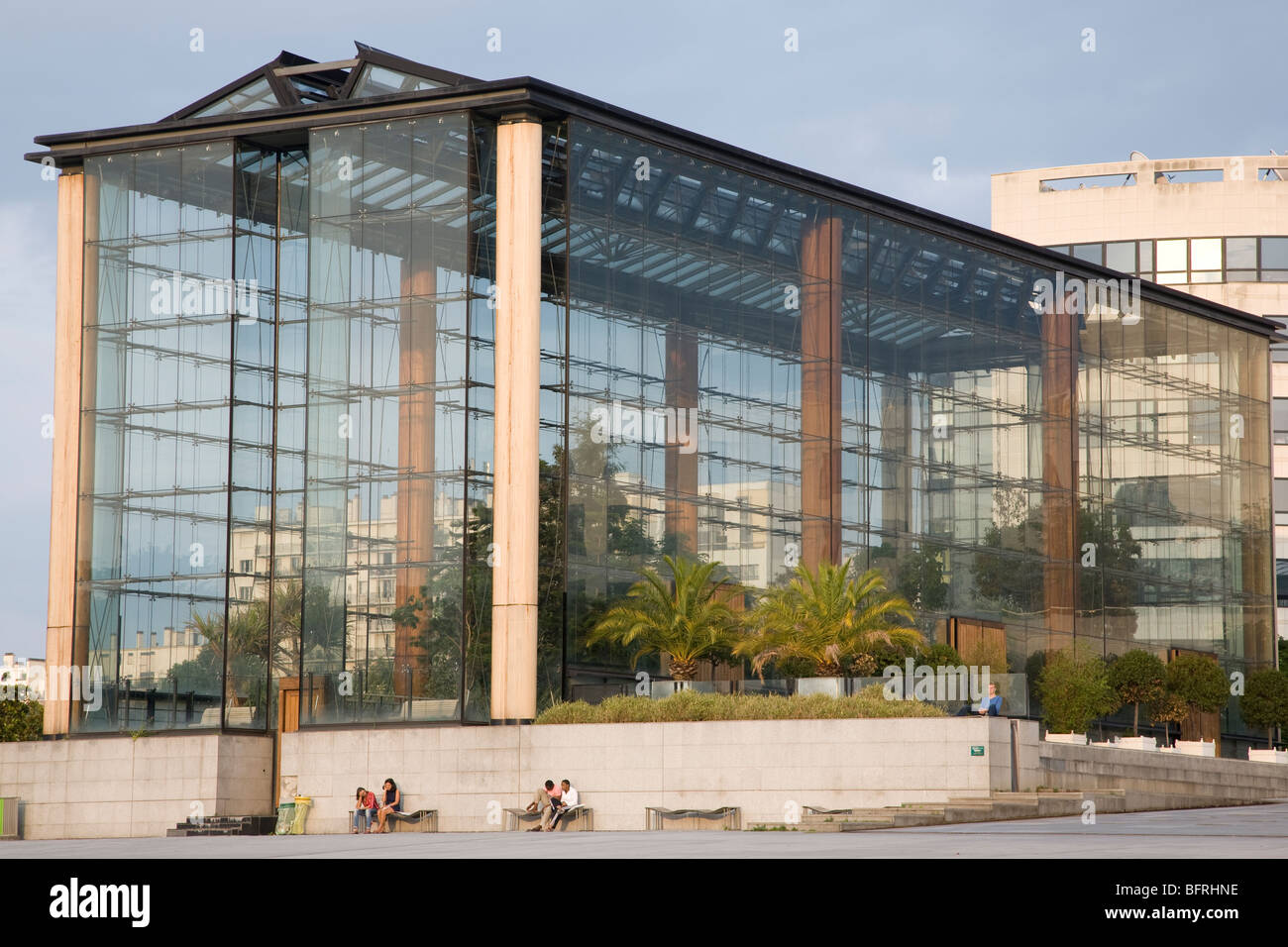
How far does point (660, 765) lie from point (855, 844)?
48.5 ft

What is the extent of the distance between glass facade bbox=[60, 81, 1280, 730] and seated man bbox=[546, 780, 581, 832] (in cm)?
407

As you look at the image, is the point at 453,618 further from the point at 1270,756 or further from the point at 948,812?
the point at 1270,756

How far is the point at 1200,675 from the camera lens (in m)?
60.9

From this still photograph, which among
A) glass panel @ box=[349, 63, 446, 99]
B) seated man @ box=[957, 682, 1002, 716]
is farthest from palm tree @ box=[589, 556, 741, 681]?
glass panel @ box=[349, 63, 446, 99]

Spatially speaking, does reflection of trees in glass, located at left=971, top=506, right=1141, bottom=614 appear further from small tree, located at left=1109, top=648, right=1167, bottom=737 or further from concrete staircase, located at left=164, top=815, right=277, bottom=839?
concrete staircase, located at left=164, top=815, right=277, bottom=839

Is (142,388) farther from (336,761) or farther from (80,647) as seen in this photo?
(336,761)

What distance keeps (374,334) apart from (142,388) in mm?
7972

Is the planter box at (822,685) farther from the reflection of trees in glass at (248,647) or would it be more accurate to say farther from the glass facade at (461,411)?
the reflection of trees in glass at (248,647)

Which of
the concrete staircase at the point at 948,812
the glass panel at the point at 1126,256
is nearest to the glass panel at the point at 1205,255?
the glass panel at the point at 1126,256

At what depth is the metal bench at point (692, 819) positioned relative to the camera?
39.0 m

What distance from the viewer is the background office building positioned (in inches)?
3388

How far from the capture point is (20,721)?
61.4 meters
